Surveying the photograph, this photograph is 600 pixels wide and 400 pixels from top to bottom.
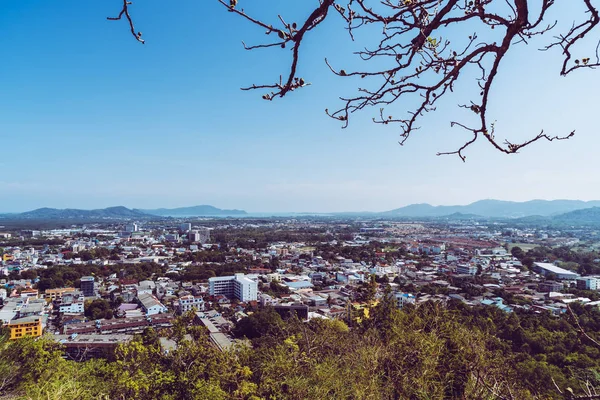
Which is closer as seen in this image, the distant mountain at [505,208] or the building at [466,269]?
the building at [466,269]

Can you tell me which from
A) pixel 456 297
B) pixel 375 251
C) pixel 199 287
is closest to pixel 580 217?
pixel 375 251

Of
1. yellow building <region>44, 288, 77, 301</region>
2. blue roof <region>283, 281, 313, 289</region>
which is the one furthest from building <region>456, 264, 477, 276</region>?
yellow building <region>44, 288, 77, 301</region>

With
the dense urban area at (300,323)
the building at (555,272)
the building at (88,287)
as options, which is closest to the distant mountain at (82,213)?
the dense urban area at (300,323)

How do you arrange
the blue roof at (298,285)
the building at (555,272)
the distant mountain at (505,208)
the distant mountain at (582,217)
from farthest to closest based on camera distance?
1. the distant mountain at (505,208)
2. the distant mountain at (582,217)
3. the building at (555,272)
4. the blue roof at (298,285)

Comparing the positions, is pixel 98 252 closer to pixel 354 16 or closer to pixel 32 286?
pixel 32 286

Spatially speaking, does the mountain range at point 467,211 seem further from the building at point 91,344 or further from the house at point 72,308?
the building at point 91,344

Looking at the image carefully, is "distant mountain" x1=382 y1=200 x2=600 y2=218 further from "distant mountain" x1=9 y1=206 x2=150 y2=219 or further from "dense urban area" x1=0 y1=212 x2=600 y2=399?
"dense urban area" x1=0 y1=212 x2=600 y2=399

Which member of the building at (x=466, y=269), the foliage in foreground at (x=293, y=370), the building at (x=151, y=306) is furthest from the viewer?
the building at (x=466, y=269)
